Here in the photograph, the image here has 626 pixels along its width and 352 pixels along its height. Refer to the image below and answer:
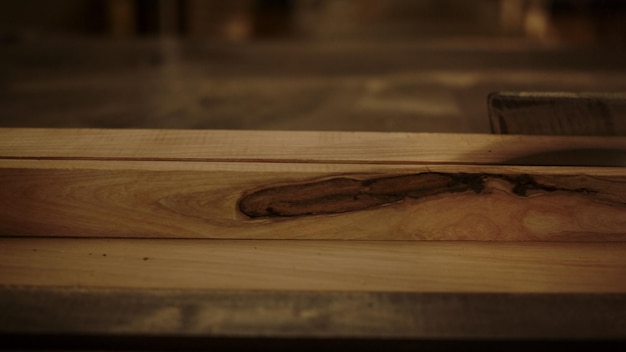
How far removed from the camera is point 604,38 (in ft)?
18.8

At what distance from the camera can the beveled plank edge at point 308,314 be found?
64 cm

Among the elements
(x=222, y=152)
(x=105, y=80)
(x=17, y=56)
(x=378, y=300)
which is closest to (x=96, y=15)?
(x=17, y=56)

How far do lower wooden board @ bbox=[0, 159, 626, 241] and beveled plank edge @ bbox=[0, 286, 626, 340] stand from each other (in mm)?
143

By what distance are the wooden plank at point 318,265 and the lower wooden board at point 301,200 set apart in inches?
0.8

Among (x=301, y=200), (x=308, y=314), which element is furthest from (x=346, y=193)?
(x=308, y=314)

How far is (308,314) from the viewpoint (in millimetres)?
672

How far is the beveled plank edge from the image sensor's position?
0.64 m

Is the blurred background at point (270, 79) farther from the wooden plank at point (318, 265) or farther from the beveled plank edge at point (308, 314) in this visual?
the beveled plank edge at point (308, 314)

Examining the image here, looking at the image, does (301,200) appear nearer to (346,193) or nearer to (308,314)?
(346,193)

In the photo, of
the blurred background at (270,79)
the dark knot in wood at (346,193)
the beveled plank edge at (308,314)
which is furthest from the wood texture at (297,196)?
the blurred background at (270,79)

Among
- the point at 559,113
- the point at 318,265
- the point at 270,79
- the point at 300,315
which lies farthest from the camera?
the point at 270,79

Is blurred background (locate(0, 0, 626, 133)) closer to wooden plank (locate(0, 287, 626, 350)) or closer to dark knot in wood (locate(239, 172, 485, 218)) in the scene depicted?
dark knot in wood (locate(239, 172, 485, 218))

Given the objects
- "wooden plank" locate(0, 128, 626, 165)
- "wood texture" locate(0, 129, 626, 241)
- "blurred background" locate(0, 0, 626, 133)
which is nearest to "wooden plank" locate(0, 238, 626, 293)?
"wood texture" locate(0, 129, 626, 241)

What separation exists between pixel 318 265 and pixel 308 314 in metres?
0.12
